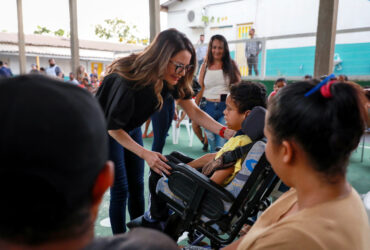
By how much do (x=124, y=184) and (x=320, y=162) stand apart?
1411 millimetres

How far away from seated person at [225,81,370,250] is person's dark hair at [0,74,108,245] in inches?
22.5

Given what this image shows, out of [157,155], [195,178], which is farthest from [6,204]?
[157,155]

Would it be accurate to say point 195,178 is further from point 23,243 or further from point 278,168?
point 23,243

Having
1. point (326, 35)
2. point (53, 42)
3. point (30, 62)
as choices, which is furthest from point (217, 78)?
point (30, 62)

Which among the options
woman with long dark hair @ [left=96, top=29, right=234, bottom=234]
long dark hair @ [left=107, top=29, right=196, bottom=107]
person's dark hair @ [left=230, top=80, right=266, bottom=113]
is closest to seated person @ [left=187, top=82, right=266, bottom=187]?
person's dark hair @ [left=230, top=80, right=266, bottom=113]

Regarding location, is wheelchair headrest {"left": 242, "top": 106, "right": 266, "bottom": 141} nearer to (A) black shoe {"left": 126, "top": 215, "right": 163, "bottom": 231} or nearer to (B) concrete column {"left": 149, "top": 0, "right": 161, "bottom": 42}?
(A) black shoe {"left": 126, "top": 215, "right": 163, "bottom": 231}

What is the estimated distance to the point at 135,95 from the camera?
1883 mm

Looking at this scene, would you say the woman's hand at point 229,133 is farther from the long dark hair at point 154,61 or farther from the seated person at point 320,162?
the seated person at point 320,162

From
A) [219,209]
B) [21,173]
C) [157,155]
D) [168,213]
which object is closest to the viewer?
[21,173]

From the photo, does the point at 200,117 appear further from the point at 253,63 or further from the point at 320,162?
the point at 253,63

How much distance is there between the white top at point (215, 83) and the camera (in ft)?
11.7

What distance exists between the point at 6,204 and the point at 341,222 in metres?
0.76

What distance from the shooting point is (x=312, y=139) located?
0.81 m

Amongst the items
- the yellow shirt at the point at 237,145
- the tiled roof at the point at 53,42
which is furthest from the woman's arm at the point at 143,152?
the tiled roof at the point at 53,42
